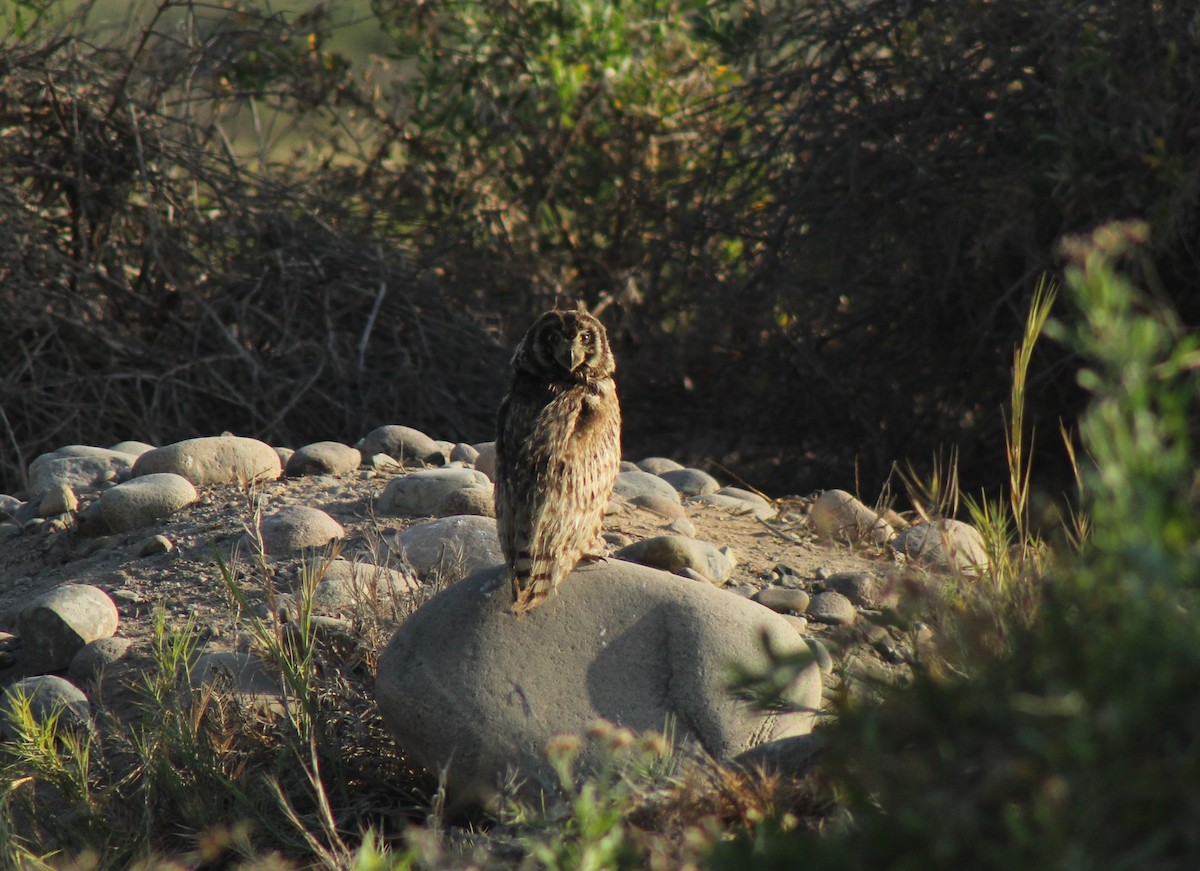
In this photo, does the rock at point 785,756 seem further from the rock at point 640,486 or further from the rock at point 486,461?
the rock at point 486,461

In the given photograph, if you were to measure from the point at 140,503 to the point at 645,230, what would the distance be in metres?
5.19

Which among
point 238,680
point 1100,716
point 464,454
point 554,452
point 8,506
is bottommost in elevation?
point 8,506

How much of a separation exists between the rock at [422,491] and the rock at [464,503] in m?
0.01

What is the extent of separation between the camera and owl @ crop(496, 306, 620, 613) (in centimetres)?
402

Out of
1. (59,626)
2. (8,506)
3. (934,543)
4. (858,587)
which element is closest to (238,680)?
(59,626)

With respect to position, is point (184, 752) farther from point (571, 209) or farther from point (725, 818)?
point (571, 209)

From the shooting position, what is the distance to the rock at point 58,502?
5.93 metres

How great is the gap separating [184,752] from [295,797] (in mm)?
372

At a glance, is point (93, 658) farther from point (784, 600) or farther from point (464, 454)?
point (784, 600)

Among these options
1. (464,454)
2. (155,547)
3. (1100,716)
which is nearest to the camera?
(1100,716)

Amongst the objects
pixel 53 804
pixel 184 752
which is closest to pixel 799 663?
pixel 184 752

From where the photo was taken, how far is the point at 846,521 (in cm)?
593

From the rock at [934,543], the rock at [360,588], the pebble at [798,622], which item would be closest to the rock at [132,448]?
the rock at [360,588]

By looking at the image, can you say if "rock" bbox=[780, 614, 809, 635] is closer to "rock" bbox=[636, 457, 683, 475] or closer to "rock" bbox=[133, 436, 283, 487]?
"rock" bbox=[636, 457, 683, 475]
